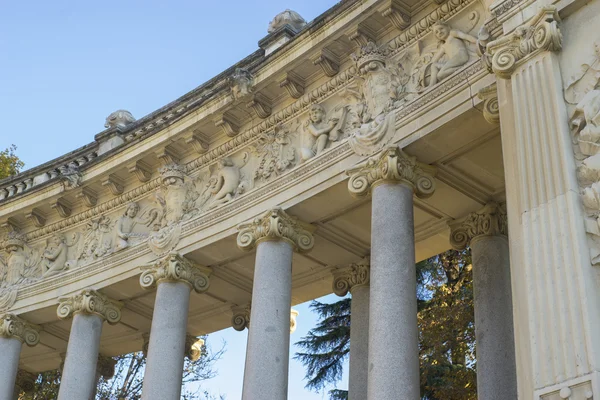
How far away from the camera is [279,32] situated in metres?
35.2

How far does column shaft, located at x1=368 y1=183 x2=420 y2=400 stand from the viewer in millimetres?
23953

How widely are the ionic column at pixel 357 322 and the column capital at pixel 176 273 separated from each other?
16.7ft

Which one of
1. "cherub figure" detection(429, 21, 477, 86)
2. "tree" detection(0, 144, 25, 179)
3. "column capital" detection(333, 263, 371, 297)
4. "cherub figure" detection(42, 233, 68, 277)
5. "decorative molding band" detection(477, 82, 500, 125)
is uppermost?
"tree" detection(0, 144, 25, 179)

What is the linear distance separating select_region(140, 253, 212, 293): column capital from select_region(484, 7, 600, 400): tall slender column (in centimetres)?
1577

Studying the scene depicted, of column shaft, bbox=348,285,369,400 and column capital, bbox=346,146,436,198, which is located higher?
column capital, bbox=346,146,436,198

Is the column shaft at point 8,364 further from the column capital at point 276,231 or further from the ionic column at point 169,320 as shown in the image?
the column capital at point 276,231

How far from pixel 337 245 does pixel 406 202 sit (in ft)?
21.4

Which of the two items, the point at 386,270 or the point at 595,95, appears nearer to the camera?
the point at 595,95

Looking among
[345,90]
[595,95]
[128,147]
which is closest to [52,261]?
[128,147]

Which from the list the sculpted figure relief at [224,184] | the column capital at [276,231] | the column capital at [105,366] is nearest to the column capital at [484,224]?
the column capital at [276,231]

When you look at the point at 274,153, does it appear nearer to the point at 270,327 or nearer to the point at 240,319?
the point at 270,327

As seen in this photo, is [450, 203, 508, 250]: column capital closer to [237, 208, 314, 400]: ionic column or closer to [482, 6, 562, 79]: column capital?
[237, 208, 314, 400]: ionic column

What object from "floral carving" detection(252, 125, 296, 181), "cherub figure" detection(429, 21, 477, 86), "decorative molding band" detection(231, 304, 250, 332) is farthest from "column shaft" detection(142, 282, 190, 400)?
"cherub figure" detection(429, 21, 477, 86)

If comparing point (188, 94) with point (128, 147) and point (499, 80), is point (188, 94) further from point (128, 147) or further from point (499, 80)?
point (499, 80)
